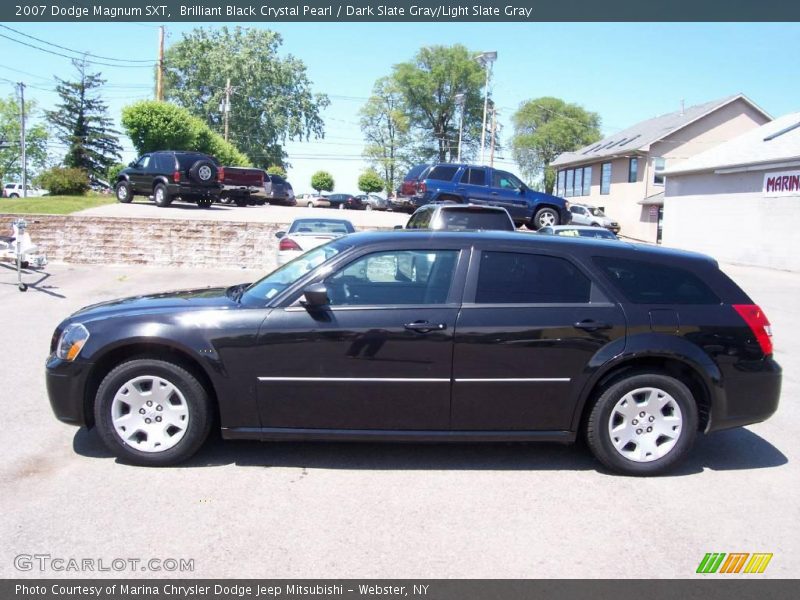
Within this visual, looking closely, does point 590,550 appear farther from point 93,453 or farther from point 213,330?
point 93,453

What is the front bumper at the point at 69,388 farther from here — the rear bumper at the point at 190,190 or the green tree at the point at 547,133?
the green tree at the point at 547,133

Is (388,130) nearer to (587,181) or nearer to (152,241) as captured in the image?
(587,181)

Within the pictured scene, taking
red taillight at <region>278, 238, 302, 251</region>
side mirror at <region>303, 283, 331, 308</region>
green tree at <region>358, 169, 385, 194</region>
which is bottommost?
side mirror at <region>303, 283, 331, 308</region>

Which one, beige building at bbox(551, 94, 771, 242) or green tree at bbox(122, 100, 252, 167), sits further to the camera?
beige building at bbox(551, 94, 771, 242)

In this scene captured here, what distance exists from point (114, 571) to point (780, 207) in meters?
24.1

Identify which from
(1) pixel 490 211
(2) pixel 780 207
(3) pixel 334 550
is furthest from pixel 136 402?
(2) pixel 780 207

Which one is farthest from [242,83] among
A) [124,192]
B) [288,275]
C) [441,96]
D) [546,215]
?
[288,275]

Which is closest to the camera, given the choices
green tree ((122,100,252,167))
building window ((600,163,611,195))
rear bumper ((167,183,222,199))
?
rear bumper ((167,183,222,199))

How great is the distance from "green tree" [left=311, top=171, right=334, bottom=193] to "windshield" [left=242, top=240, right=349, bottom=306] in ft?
167

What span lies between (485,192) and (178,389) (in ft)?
51.7

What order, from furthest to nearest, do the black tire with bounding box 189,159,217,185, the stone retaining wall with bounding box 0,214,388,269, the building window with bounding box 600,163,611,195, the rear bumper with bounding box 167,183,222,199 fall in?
the building window with bounding box 600,163,611,195 < the rear bumper with bounding box 167,183,222,199 < the black tire with bounding box 189,159,217,185 < the stone retaining wall with bounding box 0,214,388,269

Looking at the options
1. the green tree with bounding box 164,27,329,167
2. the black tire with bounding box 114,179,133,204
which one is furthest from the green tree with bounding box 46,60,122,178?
the black tire with bounding box 114,179,133,204

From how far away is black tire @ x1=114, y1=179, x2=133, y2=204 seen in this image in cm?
2393

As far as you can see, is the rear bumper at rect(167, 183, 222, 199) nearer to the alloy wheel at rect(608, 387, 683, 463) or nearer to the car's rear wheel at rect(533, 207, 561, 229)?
the car's rear wheel at rect(533, 207, 561, 229)
